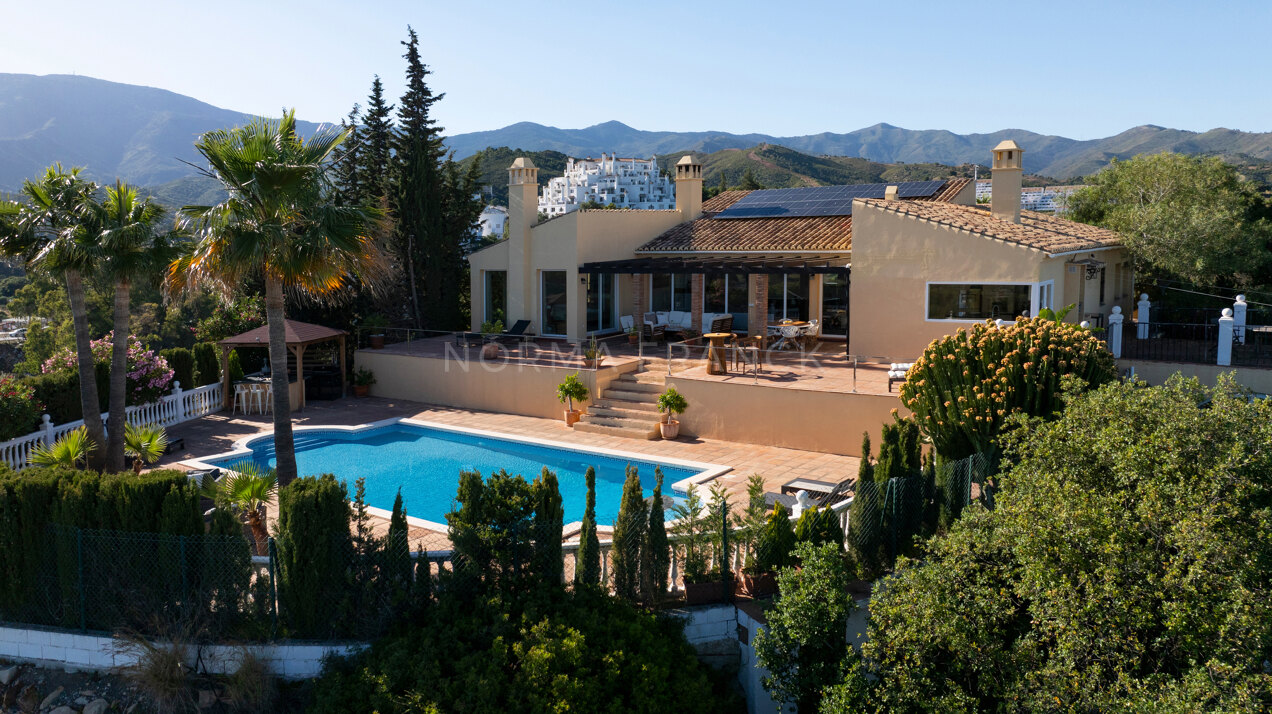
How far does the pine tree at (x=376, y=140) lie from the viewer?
32.6 m

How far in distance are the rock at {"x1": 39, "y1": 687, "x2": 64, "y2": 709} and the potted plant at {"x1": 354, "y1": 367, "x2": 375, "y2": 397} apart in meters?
15.0

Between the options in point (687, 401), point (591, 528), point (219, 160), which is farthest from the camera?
point (687, 401)

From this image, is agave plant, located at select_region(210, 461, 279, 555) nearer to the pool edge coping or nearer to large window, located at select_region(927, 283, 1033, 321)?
the pool edge coping

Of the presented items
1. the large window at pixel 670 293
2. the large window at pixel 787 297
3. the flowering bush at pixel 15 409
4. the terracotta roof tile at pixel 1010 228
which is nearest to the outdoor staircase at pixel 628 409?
the large window at pixel 787 297

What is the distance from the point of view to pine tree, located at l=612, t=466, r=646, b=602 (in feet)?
33.0

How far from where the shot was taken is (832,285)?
24.0 metres

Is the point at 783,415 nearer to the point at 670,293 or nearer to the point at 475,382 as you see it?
the point at 475,382

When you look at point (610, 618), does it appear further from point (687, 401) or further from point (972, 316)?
point (972, 316)

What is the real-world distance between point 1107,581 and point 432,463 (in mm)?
14286

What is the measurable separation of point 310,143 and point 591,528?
24.0 ft

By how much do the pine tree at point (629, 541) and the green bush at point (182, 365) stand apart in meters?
16.1

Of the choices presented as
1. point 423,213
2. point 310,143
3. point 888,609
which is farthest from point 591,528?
point 423,213

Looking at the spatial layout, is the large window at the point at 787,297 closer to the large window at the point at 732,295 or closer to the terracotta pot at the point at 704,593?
Result: the large window at the point at 732,295

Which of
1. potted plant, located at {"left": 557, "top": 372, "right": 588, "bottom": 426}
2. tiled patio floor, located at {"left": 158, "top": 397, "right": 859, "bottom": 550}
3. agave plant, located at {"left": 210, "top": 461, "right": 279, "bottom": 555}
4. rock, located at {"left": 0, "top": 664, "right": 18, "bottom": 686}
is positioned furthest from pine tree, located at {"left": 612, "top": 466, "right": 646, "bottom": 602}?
potted plant, located at {"left": 557, "top": 372, "right": 588, "bottom": 426}
